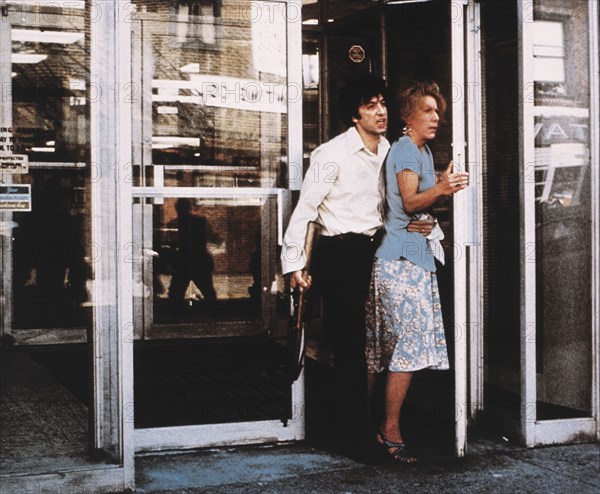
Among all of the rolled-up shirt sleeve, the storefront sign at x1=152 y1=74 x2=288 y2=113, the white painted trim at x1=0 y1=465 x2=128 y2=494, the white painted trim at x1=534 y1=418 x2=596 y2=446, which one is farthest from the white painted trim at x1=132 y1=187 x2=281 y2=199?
the white painted trim at x1=534 y1=418 x2=596 y2=446

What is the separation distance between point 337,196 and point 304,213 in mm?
192

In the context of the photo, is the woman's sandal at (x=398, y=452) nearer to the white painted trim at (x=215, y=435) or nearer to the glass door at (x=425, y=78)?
the glass door at (x=425, y=78)

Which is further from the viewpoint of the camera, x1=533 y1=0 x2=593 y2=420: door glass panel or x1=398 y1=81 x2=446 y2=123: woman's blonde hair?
x1=533 y1=0 x2=593 y2=420: door glass panel

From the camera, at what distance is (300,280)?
4449mm

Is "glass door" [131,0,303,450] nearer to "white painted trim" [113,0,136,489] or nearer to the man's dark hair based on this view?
the man's dark hair

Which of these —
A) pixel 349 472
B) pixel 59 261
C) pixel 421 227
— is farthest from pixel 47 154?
pixel 349 472

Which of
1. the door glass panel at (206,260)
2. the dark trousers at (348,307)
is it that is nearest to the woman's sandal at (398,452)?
the dark trousers at (348,307)

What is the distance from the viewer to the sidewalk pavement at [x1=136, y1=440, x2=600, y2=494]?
4121 millimetres

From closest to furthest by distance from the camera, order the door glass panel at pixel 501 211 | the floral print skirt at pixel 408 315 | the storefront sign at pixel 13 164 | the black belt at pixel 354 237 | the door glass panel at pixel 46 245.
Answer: the door glass panel at pixel 46 245, the floral print skirt at pixel 408 315, the black belt at pixel 354 237, the storefront sign at pixel 13 164, the door glass panel at pixel 501 211

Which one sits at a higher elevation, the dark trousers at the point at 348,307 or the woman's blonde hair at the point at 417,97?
the woman's blonde hair at the point at 417,97

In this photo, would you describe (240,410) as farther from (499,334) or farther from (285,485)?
(499,334)

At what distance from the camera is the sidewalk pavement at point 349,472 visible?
4.12 meters

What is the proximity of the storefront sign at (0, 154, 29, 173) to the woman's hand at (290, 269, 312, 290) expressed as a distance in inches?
59.7

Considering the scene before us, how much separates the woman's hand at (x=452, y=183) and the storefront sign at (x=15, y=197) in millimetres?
1990
